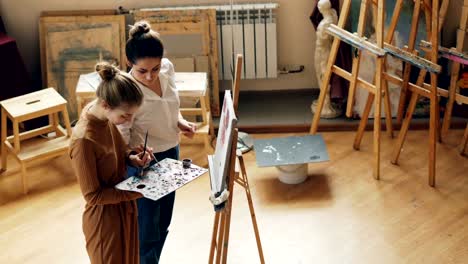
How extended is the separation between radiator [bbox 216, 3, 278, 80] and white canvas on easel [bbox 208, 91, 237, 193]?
2.43 metres

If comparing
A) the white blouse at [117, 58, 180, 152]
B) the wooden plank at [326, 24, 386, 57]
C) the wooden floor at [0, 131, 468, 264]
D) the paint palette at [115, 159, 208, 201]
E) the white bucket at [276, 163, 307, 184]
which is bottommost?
the wooden floor at [0, 131, 468, 264]

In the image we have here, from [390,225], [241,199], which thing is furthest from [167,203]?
[390,225]

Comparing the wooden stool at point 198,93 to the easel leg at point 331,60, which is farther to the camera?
the wooden stool at point 198,93

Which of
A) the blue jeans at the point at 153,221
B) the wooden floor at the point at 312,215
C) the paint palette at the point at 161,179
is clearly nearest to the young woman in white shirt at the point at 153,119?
the blue jeans at the point at 153,221

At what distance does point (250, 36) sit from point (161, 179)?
110 inches

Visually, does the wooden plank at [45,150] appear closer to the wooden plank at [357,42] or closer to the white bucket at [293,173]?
the white bucket at [293,173]

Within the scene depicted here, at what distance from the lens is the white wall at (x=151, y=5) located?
212 inches

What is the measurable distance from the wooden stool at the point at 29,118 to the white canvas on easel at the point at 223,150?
1.92 metres

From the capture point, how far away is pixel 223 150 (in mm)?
2762

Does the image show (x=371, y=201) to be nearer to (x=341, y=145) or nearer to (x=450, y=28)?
(x=341, y=145)

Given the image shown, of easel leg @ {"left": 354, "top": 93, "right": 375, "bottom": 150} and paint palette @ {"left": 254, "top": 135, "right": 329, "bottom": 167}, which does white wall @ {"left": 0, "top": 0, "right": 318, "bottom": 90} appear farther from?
paint palette @ {"left": 254, "top": 135, "right": 329, "bottom": 167}

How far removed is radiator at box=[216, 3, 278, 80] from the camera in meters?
5.28

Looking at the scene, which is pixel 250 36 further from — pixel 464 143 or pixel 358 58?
pixel 464 143

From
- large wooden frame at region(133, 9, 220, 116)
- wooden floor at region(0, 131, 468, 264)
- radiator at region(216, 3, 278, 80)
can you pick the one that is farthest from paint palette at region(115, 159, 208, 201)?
radiator at region(216, 3, 278, 80)
